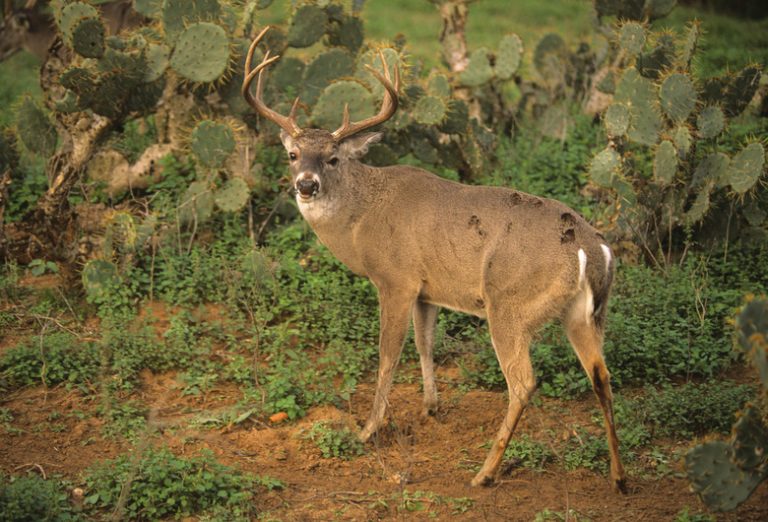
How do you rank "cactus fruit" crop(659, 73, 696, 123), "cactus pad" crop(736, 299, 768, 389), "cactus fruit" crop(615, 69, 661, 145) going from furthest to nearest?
1. "cactus fruit" crop(615, 69, 661, 145)
2. "cactus fruit" crop(659, 73, 696, 123)
3. "cactus pad" crop(736, 299, 768, 389)

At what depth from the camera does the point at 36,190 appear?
9.59 metres

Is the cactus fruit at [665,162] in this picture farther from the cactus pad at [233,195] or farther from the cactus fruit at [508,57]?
the cactus pad at [233,195]

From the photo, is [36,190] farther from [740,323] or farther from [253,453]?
[740,323]

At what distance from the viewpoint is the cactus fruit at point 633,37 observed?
908 cm

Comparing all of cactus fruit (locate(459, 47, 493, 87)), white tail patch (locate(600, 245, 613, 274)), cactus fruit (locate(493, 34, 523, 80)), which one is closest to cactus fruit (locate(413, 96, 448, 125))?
cactus fruit (locate(459, 47, 493, 87))

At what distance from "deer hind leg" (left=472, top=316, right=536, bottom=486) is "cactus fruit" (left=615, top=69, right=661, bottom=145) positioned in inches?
120

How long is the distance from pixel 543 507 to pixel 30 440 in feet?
10.9

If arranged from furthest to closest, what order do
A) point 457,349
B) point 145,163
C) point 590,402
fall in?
point 145,163 → point 457,349 → point 590,402

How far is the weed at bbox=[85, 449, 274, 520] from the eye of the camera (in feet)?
18.5

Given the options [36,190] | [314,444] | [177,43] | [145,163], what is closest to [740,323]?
[314,444]

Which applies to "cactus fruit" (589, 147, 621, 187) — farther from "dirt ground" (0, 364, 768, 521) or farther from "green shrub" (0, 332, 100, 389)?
"green shrub" (0, 332, 100, 389)

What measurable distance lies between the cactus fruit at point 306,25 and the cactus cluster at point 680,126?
9.27 ft

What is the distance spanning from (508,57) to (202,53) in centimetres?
366

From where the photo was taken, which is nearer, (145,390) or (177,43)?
(145,390)
